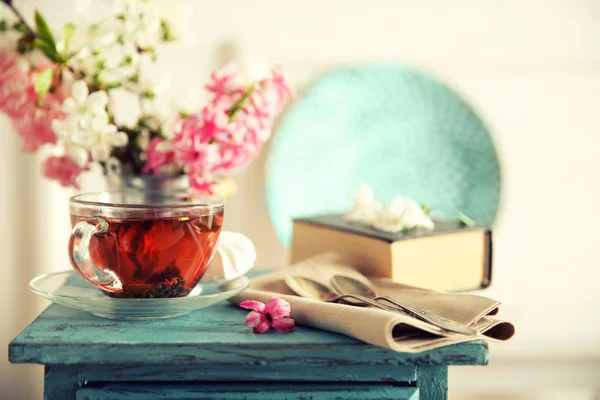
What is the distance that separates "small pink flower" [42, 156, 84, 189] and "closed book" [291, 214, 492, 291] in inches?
12.2

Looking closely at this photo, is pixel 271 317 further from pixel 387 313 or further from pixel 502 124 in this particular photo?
pixel 502 124

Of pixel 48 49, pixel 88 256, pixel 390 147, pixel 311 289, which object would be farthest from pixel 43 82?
pixel 390 147

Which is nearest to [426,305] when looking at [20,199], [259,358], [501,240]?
[259,358]

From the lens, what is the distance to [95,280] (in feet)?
1.91

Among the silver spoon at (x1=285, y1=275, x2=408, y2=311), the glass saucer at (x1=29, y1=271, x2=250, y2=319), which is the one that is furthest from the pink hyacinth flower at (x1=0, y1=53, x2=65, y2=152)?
the silver spoon at (x1=285, y1=275, x2=408, y2=311)

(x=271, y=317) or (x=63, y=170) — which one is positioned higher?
(x=63, y=170)

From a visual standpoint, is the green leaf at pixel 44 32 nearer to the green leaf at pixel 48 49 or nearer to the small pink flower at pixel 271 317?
the green leaf at pixel 48 49

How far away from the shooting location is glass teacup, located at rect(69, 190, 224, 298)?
567 mm

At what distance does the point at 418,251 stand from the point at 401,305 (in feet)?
0.63

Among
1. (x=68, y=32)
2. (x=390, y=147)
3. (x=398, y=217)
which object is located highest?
(x=68, y=32)

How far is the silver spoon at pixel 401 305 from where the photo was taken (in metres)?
0.55

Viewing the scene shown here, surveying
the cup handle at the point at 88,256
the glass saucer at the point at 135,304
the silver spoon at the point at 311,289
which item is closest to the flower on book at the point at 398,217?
the silver spoon at the point at 311,289

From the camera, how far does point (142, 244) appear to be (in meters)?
0.58

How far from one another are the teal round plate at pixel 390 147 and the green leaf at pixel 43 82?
28.7 inches
